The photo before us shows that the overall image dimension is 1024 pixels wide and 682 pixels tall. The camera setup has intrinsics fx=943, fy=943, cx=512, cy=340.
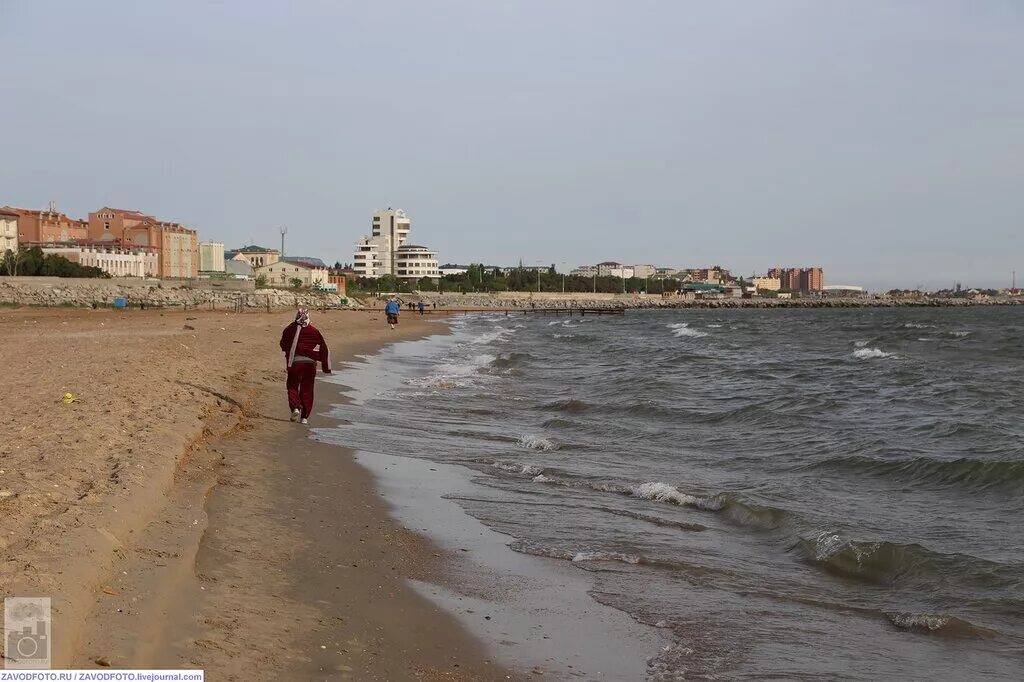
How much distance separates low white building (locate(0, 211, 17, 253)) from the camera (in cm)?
9912

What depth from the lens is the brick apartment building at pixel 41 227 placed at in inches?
4400

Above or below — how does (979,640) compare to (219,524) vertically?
below

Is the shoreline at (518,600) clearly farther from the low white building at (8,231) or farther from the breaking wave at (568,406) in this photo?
the low white building at (8,231)

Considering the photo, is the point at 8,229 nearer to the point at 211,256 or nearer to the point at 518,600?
the point at 211,256

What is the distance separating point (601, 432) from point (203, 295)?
7220 centimetres

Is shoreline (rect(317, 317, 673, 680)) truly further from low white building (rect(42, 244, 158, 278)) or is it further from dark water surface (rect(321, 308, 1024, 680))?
low white building (rect(42, 244, 158, 278))

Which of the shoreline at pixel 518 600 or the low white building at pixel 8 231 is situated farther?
the low white building at pixel 8 231

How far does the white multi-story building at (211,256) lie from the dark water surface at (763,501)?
12899 centimetres

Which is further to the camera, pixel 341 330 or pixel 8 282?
pixel 8 282

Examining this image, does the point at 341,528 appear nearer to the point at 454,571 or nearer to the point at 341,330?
the point at 454,571

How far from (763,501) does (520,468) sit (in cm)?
306

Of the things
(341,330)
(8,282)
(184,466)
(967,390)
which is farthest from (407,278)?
(184,466)

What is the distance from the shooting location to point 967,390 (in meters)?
23.6

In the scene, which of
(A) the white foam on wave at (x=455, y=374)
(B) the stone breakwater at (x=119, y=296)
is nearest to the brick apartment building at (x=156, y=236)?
(B) the stone breakwater at (x=119, y=296)
